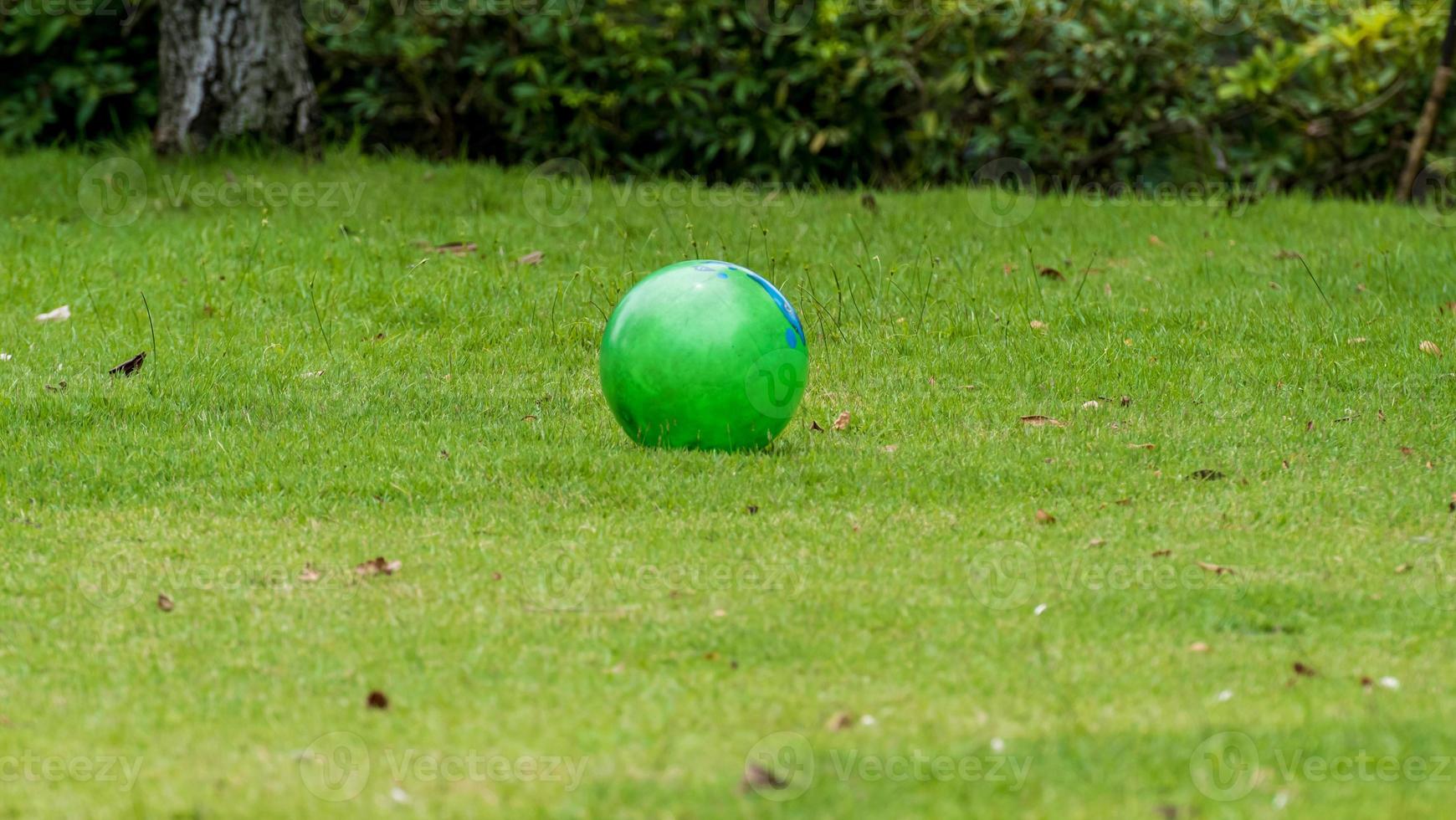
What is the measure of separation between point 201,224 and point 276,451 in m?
4.07

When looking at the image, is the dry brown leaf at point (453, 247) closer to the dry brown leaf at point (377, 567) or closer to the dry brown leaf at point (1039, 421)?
the dry brown leaf at point (1039, 421)

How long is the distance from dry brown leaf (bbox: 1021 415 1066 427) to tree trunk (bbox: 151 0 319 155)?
646 cm

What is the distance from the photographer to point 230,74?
34.6ft

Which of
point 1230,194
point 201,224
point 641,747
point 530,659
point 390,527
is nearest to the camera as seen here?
point 641,747

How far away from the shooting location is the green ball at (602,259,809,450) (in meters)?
5.65

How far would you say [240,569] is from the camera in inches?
190

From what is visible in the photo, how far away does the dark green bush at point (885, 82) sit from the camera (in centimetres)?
1152

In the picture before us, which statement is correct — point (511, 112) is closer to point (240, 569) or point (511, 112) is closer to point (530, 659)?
point (240, 569)

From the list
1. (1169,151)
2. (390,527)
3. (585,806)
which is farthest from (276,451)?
(1169,151)

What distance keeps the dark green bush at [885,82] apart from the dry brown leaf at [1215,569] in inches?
282

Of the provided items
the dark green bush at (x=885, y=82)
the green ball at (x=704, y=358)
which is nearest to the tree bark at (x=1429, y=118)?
the dark green bush at (x=885, y=82)

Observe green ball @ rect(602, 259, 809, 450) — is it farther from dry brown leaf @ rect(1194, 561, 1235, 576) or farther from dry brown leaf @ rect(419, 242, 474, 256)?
dry brown leaf @ rect(419, 242, 474, 256)

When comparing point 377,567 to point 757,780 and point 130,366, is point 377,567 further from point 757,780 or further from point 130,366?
point 130,366

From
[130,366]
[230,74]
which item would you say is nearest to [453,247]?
[130,366]
